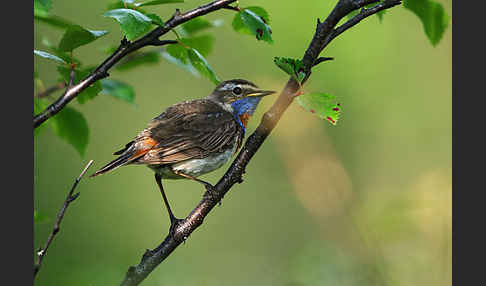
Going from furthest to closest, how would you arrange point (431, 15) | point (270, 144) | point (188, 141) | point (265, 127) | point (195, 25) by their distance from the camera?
1. point (270, 144)
2. point (188, 141)
3. point (195, 25)
4. point (431, 15)
5. point (265, 127)

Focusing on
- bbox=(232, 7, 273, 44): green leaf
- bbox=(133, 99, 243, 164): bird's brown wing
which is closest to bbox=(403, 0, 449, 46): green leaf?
bbox=(232, 7, 273, 44): green leaf

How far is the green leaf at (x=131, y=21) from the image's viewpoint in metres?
2.13

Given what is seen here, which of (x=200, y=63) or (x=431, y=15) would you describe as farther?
(x=431, y=15)

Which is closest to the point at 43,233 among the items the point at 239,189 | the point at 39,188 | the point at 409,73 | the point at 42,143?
the point at 39,188

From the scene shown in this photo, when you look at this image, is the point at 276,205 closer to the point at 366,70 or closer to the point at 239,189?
the point at 239,189

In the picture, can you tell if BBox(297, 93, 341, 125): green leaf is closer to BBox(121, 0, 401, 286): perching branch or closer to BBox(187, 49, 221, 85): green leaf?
BBox(121, 0, 401, 286): perching branch

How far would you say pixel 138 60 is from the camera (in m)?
3.39

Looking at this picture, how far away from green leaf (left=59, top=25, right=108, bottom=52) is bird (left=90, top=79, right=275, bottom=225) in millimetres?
1263

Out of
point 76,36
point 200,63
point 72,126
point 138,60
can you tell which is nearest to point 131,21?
point 76,36

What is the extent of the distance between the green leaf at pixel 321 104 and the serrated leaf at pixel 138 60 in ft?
5.02

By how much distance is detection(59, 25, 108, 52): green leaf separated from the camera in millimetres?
2287

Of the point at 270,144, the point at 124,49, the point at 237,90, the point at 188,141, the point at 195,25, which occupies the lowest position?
the point at 270,144

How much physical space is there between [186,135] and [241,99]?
76 cm

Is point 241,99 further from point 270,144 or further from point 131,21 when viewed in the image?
point 270,144
